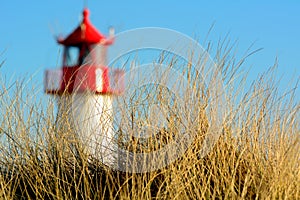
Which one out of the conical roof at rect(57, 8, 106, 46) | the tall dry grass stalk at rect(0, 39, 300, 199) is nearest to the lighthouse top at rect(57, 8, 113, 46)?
the conical roof at rect(57, 8, 106, 46)

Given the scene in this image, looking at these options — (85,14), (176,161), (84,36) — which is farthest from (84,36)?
(176,161)

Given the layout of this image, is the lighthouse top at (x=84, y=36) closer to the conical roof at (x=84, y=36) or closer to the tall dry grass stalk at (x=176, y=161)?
the conical roof at (x=84, y=36)

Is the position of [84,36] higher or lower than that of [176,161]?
higher

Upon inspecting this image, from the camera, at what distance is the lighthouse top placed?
24.6ft

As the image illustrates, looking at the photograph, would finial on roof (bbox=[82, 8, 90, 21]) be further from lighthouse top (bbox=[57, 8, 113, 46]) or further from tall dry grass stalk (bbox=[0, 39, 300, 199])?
tall dry grass stalk (bbox=[0, 39, 300, 199])

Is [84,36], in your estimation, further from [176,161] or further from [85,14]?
[176,161]

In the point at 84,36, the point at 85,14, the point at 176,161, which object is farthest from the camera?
the point at 85,14

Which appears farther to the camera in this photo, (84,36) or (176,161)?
(84,36)

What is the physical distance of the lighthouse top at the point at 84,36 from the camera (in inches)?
295

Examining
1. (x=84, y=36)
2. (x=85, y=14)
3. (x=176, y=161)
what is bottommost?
(x=176, y=161)

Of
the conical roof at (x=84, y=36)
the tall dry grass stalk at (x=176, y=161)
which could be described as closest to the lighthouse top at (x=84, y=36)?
the conical roof at (x=84, y=36)

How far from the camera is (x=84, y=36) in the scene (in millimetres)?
7547

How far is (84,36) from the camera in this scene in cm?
755

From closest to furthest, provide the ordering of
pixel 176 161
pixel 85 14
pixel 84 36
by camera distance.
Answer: pixel 176 161
pixel 84 36
pixel 85 14
